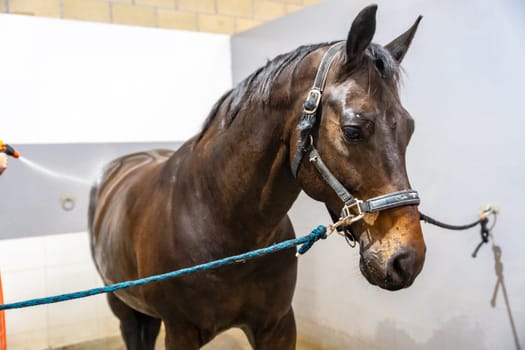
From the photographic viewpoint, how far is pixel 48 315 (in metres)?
2.49

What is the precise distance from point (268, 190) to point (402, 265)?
367 millimetres

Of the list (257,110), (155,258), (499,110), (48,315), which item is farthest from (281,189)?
(48,315)

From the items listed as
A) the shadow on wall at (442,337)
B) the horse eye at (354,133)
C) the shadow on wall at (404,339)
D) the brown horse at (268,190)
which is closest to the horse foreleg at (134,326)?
the brown horse at (268,190)

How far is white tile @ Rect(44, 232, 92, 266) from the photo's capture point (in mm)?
2467

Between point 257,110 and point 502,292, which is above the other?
point 257,110

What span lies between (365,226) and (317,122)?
23 cm

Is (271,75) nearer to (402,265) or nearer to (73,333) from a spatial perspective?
(402,265)

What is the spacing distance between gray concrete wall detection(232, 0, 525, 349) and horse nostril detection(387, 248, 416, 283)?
87 cm

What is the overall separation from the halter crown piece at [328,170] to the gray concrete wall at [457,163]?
2.75 feet

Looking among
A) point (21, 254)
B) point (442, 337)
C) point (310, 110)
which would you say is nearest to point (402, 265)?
point (310, 110)

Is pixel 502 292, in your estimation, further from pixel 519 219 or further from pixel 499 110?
pixel 499 110

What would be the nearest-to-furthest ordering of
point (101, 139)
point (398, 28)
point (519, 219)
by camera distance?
point (519, 219) → point (398, 28) → point (101, 139)

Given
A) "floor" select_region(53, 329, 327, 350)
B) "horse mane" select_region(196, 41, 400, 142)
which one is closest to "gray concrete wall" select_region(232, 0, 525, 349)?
"floor" select_region(53, 329, 327, 350)

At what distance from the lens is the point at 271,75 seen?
103cm
